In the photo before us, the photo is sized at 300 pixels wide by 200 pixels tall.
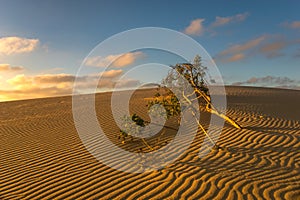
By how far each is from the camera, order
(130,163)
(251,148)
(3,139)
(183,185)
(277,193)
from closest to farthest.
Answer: (277,193)
(183,185)
(130,163)
(251,148)
(3,139)

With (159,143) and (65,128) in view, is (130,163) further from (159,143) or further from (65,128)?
(65,128)

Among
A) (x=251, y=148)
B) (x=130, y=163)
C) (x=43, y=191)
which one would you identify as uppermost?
(x=251, y=148)

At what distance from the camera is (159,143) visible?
7.83 meters

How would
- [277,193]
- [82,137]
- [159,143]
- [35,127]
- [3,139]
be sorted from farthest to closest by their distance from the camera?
1. [35,127]
2. [3,139]
3. [82,137]
4. [159,143]
5. [277,193]

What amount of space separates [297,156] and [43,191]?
20.6 feet

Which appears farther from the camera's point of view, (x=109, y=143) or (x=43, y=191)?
(x=109, y=143)

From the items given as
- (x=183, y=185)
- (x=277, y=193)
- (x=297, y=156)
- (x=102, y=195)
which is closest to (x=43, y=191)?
(x=102, y=195)

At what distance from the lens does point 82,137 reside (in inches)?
353

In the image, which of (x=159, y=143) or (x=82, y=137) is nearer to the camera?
(x=159, y=143)

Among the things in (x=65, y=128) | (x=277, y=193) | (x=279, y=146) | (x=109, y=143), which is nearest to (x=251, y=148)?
(x=279, y=146)

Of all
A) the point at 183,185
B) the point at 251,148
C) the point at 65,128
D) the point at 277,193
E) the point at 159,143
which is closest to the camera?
the point at 277,193

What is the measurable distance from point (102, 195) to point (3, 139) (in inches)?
273

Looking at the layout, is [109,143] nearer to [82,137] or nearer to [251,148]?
[82,137]

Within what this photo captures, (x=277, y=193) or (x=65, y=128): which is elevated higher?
(x=65, y=128)
